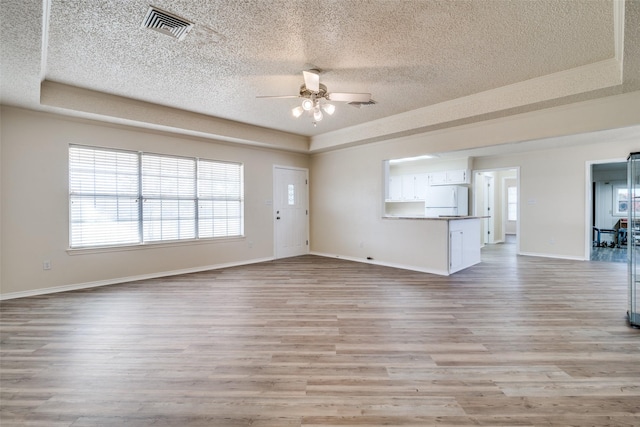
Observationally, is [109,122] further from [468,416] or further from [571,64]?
[571,64]

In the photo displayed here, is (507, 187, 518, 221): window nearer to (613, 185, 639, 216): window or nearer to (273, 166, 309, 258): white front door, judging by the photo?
(613, 185, 639, 216): window

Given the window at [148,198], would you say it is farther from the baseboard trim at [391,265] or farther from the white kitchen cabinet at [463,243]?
the white kitchen cabinet at [463,243]

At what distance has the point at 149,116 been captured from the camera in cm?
443

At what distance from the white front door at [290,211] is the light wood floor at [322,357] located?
278 centimetres

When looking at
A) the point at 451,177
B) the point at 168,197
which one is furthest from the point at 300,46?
the point at 451,177

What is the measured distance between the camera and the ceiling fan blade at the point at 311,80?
299 centimetres

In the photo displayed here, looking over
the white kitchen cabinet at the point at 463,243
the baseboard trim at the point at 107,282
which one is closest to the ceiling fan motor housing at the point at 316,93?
the white kitchen cabinet at the point at 463,243

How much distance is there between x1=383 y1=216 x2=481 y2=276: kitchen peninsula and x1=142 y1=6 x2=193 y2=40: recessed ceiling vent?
4436mm

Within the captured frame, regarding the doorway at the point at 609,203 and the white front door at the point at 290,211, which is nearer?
the white front door at the point at 290,211

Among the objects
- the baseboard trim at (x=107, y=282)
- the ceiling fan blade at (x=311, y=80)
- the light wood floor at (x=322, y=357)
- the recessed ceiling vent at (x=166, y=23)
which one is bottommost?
the light wood floor at (x=322, y=357)

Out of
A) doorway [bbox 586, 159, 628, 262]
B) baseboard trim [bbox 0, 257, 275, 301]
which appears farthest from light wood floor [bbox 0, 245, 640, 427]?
doorway [bbox 586, 159, 628, 262]

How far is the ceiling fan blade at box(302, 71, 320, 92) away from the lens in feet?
9.81

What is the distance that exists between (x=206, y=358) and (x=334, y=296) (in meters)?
1.90

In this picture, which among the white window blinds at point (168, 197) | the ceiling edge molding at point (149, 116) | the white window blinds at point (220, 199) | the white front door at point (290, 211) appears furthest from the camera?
the white front door at point (290, 211)
